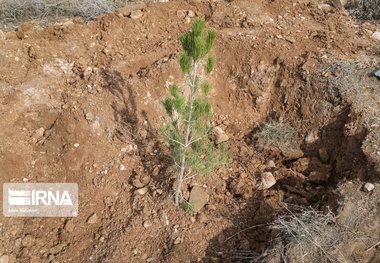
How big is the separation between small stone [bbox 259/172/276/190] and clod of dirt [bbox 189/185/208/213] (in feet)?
1.72

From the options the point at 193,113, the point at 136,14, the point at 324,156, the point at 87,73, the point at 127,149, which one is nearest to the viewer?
the point at 193,113

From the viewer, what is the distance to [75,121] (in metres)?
3.91

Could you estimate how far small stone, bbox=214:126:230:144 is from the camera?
405 cm

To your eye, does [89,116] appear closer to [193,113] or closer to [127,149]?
[127,149]

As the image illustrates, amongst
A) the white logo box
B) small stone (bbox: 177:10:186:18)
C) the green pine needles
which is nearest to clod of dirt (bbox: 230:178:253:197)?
the green pine needles

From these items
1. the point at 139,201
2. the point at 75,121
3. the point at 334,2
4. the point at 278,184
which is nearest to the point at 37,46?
the point at 75,121

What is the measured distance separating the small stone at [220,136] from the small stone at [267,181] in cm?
61

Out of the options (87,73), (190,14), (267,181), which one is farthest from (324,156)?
(87,73)

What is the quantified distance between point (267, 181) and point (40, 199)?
6.72 feet

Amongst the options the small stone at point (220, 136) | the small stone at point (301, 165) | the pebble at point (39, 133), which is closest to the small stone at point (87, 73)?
the pebble at point (39, 133)

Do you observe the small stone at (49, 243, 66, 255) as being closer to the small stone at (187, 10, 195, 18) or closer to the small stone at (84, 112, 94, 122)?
the small stone at (84, 112, 94, 122)

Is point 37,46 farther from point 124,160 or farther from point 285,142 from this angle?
point 285,142

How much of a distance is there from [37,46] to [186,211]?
276cm

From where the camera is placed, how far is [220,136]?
4.06 metres
